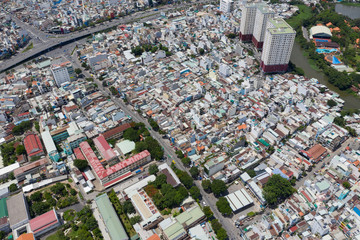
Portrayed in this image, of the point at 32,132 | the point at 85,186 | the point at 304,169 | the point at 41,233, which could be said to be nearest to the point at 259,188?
the point at 304,169

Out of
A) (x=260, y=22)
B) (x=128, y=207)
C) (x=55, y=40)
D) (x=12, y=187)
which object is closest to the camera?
(x=128, y=207)

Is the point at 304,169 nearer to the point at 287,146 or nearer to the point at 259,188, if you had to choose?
the point at 287,146

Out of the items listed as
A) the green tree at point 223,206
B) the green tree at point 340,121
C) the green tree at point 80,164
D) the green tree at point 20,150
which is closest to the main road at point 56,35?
the green tree at point 20,150

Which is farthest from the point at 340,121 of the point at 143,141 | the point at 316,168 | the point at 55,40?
the point at 55,40

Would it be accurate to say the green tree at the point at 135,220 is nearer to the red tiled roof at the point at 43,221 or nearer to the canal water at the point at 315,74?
the red tiled roof at the point at 43,221

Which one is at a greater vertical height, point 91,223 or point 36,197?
point 91,223

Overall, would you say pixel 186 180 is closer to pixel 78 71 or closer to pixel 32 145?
pixel 32 145

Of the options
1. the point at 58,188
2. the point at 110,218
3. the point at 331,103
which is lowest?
the point at 58,188
